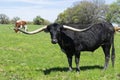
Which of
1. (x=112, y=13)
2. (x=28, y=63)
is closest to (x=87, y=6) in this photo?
(x=112, y=13)

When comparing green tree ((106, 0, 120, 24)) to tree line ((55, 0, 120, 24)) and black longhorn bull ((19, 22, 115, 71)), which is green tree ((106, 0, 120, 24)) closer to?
tree line ((55, 0, 120, 24))

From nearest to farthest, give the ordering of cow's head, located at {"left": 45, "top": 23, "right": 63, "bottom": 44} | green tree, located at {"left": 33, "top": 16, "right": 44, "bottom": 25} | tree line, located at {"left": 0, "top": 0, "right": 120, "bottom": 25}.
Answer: cow's head, located at {"left": 45, "top": 23, "right": 63, "bottom": 44} → green tree, located at {"left": 33, "top": 16, "right": 44, "bottom": 25} → tree line, located at {"left": 0, "top": 0, "right": 120, "bottom": 25}

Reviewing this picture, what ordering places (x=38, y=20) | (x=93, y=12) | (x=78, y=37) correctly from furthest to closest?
1. (x=93, y=12)
2. (x=38, y=20)
3. (x=78, y=37)

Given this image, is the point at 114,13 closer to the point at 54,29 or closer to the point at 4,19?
the point at 4,19

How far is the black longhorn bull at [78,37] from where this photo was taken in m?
13.3

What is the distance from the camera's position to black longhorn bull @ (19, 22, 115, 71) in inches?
522

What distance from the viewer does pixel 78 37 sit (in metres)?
13.9

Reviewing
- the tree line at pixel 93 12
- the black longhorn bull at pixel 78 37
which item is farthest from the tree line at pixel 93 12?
the black longhorn bull at pixel 78 37

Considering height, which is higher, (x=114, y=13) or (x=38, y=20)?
(x=114, y=13)

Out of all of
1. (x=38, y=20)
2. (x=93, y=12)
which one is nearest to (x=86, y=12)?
(x=93, y=12)

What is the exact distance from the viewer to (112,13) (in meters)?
122

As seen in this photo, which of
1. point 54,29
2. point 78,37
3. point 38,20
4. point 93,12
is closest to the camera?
point 54,29

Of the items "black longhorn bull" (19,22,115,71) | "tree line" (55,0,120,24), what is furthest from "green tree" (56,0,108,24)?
"black longhorn bull" (19,22,115,71)

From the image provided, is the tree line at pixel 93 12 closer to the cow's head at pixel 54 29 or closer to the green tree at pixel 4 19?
the green tree at pixel 4 19
